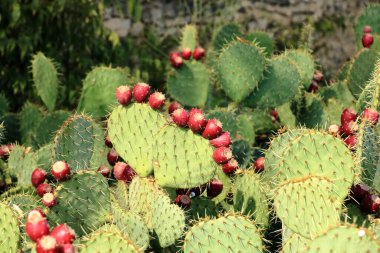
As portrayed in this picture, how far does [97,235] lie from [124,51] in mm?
3837

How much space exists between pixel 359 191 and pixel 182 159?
0.51 m

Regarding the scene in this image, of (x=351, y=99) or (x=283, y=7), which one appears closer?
(x=351, y=99)

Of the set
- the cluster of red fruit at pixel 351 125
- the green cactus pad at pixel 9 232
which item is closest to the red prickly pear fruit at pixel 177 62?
the cluster of red fruit at pixel 351 125

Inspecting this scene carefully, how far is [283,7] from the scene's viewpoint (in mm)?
7262

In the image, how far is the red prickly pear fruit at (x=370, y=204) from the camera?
6.97 ft

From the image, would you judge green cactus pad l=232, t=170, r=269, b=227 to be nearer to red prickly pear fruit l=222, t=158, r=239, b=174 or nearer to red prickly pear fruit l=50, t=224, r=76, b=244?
red prickly pear fruit l=222, t=158, r=239, b=174

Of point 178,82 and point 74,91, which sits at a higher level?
point 178,82

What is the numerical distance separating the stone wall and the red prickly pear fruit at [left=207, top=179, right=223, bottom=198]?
377 cm

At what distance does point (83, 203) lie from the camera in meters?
2.15

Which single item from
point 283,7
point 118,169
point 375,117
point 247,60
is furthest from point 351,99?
point 283,7

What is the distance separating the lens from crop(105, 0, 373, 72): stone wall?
6488 millimetres

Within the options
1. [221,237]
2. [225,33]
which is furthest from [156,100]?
[225,33]

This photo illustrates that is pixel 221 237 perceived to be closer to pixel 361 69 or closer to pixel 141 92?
pixel 141 92

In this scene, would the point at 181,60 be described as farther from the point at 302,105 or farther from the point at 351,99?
the point at 351,99
